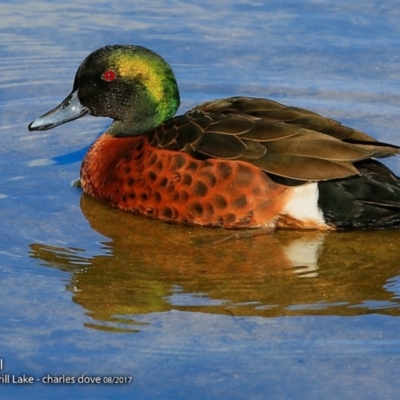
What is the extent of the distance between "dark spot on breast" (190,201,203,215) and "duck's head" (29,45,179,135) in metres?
0.88

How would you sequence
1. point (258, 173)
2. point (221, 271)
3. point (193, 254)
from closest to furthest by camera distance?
point (221, 271) → point (193, 254) → point (258, 173)

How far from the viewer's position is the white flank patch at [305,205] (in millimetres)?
6777

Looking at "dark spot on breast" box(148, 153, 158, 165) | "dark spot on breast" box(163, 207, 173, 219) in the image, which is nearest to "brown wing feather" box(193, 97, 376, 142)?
"dark spot on breast" box(148, 153, 158, 165)

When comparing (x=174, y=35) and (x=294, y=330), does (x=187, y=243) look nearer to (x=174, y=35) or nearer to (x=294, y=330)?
(x=294, y=330)

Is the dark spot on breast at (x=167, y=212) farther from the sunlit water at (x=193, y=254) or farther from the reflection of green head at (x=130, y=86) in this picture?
the reflection of green head at (x=130, y=86)

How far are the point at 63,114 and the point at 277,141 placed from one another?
1.54 m

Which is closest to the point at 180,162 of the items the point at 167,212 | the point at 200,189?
the point at 200,189

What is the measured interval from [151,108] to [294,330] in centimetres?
238

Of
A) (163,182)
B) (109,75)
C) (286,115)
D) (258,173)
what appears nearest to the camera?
(258,173)

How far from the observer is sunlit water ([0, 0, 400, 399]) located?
520 cm

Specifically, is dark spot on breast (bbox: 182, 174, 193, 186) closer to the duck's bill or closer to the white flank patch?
the white flank patch

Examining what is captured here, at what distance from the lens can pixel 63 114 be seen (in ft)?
24.8

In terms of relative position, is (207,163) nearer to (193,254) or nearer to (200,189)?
(200,189)

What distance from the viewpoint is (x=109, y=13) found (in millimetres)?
9953
